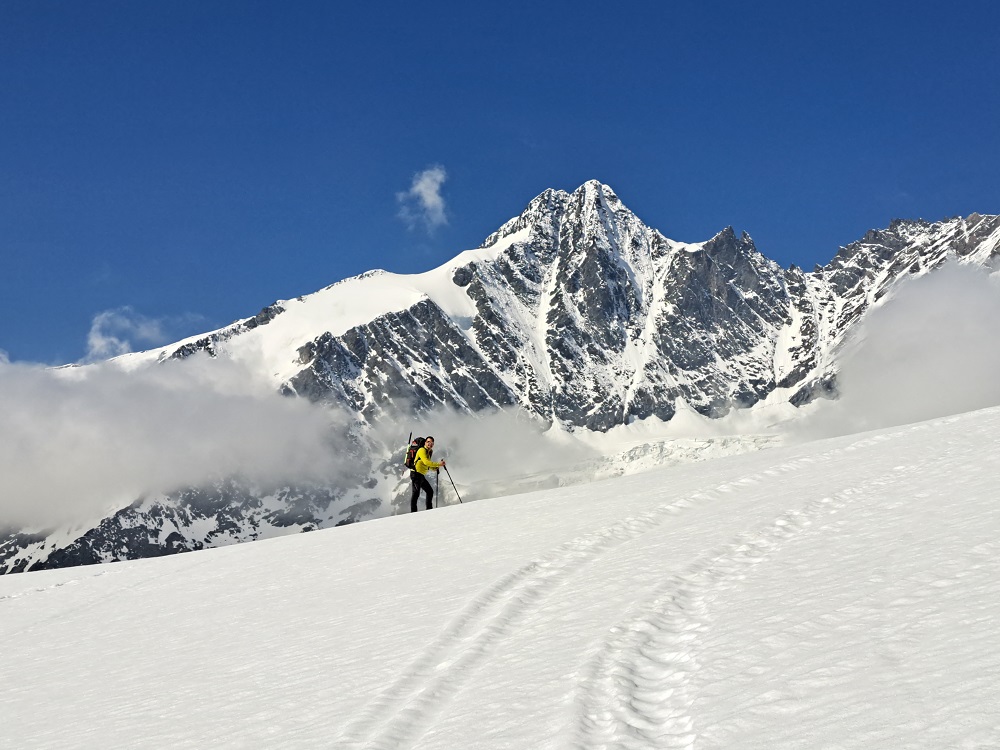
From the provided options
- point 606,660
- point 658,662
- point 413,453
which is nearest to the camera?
point 658,662

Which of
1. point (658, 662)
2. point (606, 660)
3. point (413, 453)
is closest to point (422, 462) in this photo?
point (413, 453)

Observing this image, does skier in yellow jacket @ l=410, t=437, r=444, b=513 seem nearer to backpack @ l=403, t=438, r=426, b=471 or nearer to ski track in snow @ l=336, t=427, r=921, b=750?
backpack @ l=403, t=438, r=426, b=471

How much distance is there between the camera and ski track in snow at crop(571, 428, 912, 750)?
8.03 metres

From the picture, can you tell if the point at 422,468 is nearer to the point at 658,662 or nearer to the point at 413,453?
the point at 413,453

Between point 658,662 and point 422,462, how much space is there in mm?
19574

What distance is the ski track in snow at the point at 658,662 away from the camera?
8.03 metres

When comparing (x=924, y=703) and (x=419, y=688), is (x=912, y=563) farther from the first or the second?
(x=419, y=688)

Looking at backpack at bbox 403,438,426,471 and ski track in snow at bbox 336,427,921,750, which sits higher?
backpack at bbox 403,438,426,471

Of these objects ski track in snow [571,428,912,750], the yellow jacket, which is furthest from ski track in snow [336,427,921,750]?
the yellow jacket

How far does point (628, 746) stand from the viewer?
7.76 m

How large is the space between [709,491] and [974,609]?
38.0 feet

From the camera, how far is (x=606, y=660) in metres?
9.90

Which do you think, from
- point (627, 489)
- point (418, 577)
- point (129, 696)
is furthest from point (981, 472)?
point (129, 696)

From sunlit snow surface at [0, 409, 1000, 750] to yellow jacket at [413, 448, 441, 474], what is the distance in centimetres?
751
